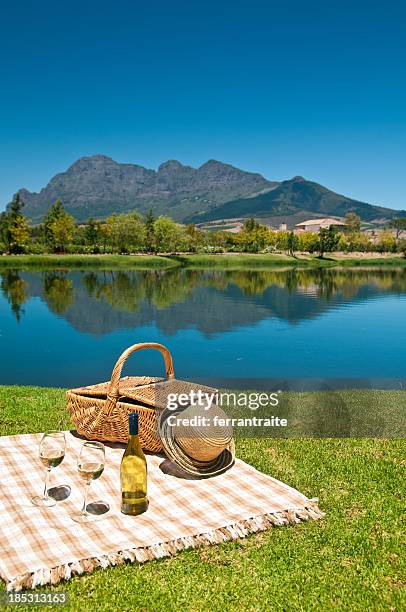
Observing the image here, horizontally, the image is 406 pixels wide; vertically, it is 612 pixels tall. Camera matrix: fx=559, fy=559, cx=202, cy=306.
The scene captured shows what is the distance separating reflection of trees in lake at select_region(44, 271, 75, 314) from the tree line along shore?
15832 millimetres

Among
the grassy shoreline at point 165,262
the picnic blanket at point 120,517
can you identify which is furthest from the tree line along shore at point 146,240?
the picnic blanket at point 120,517

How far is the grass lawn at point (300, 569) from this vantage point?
122 inches

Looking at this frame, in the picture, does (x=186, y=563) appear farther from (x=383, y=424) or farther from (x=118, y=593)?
(x=383, y=424)

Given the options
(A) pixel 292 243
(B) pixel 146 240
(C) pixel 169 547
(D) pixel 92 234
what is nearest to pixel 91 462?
(C) pixel 169 547

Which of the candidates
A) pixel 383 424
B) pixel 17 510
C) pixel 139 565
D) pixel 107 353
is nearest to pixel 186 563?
pixel 139 565

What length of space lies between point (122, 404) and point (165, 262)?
64502 millimetres

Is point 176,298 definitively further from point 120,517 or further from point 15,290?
point 120,517

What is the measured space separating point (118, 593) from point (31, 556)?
0.54 meters

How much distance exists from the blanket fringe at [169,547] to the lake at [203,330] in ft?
32.4

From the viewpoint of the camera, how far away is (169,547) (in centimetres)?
346

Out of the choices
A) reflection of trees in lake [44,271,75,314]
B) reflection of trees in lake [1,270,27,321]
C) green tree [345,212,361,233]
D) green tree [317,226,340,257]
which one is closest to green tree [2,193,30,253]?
reflection of trees in lake [1,270,27,321]

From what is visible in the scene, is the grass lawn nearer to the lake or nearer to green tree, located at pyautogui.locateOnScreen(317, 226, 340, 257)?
the lake

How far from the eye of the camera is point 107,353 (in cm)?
1731

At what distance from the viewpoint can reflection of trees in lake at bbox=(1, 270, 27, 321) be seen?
28.8m
